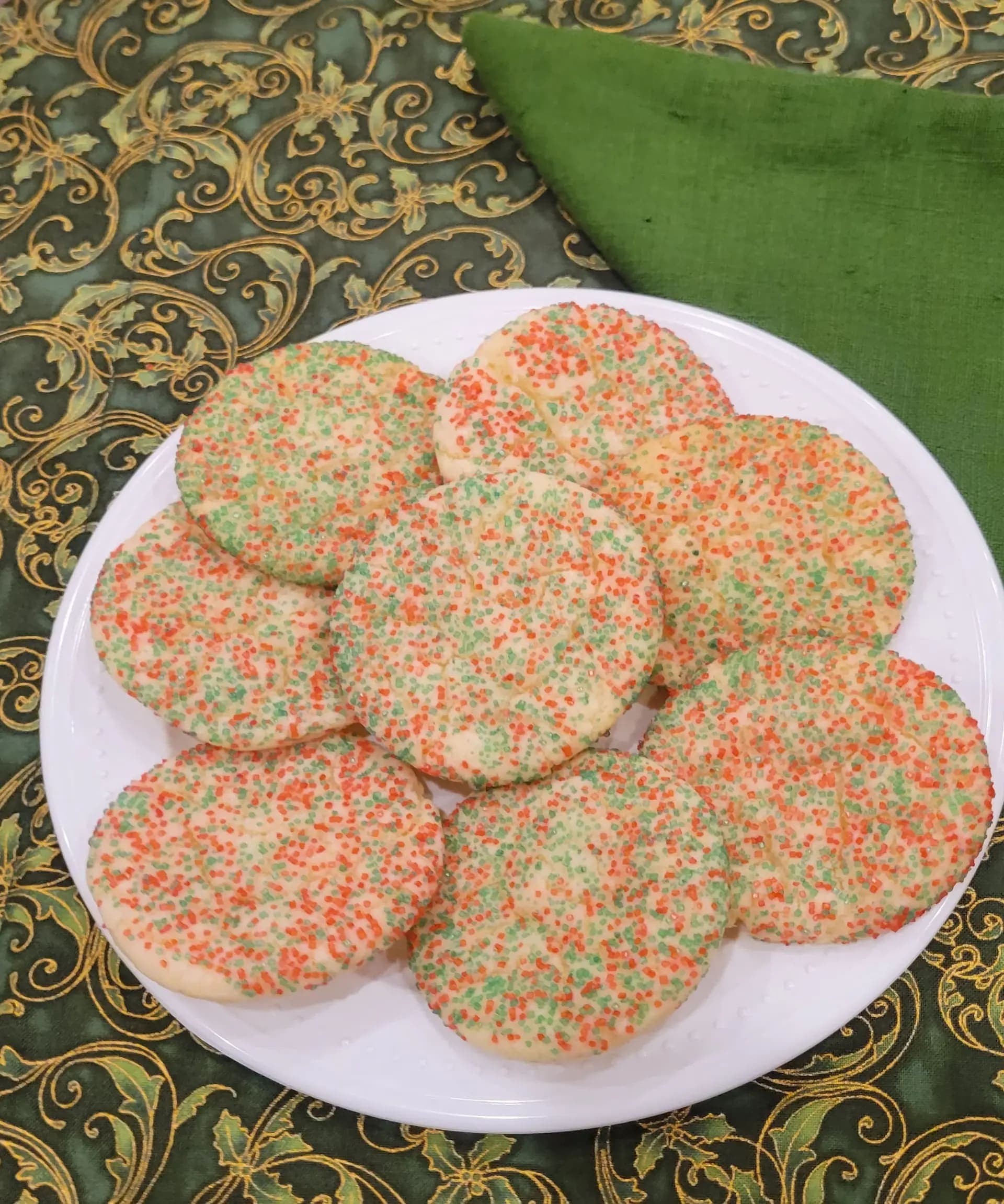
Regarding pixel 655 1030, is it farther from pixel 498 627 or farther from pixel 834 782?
pixel 498 627

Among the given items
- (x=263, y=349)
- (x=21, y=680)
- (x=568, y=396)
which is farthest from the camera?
(x=263, y=349)

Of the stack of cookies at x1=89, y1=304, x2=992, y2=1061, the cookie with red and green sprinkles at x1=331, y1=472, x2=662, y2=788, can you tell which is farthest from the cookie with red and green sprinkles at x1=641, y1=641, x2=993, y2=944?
the cookie with red and green sprinkles at x1=331, y1=472, x2=662, y2=788

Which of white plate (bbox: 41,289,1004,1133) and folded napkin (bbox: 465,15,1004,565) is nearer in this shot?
white plate (bbox: 41,289,1004,1133)

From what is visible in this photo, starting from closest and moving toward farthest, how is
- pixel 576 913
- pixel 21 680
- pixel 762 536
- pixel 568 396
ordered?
pixel 576 913, pixel 762 536, pixel 568 396, pixel 21 680

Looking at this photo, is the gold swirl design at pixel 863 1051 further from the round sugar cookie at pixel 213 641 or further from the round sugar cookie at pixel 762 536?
the round sugar cookie at pixel 213 641

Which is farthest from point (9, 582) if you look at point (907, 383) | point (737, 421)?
point (907, 383)

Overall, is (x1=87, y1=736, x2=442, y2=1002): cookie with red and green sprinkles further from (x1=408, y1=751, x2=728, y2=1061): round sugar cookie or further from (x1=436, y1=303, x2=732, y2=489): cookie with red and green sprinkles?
(x1=436, y1=303, x2=732, y2=489): cookie with red and green sprinkles

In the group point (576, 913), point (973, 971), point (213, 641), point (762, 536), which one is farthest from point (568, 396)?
point (973, 971)
